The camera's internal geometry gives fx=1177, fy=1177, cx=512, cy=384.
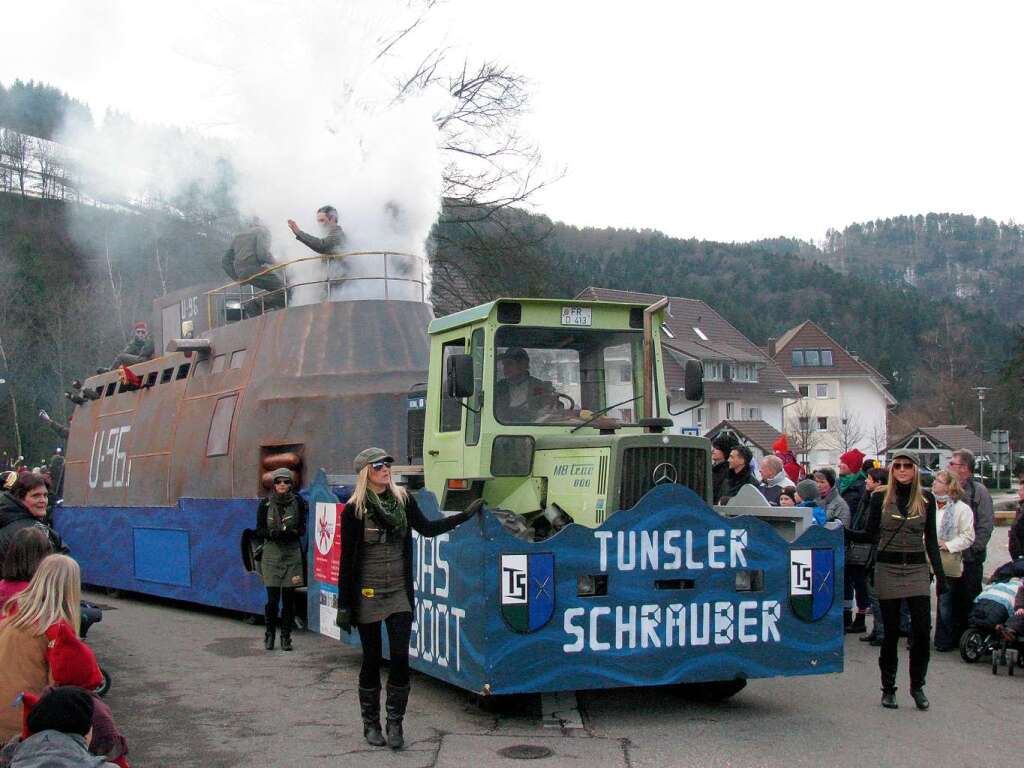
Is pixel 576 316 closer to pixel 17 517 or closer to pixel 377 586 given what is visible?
pixel 377 586

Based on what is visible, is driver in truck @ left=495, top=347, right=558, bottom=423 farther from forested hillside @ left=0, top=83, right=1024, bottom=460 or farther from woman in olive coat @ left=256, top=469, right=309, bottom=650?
forested hillside @ left=0, top=83, right=1024, bottom=460

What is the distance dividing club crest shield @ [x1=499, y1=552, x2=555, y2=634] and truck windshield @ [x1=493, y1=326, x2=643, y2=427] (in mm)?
1691

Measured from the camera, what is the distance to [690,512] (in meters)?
7.83

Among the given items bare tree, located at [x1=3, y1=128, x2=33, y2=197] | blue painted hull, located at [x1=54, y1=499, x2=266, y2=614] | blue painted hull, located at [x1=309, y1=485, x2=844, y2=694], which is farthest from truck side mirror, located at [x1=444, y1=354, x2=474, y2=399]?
bare tree, located at [x1=3, y1=128, x2=33, y2=197]

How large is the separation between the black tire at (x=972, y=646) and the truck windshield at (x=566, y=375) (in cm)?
389

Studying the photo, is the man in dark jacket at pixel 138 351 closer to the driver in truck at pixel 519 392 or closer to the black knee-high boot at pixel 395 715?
the driver in truck at pixel 519 392

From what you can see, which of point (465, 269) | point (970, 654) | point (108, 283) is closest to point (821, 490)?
point (970, 654)

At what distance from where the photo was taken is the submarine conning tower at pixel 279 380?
13.4 m

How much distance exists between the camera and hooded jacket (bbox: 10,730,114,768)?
4340mm

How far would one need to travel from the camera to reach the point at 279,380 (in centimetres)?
1356

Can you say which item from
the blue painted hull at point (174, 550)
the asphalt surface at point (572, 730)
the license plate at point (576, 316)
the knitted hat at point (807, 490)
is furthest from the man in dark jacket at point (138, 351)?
the license plate at point (576, 316)

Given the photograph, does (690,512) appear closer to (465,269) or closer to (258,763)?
(258,763)

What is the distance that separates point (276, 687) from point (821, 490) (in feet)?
20.9

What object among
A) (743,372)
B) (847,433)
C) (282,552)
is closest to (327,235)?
(282,552)
